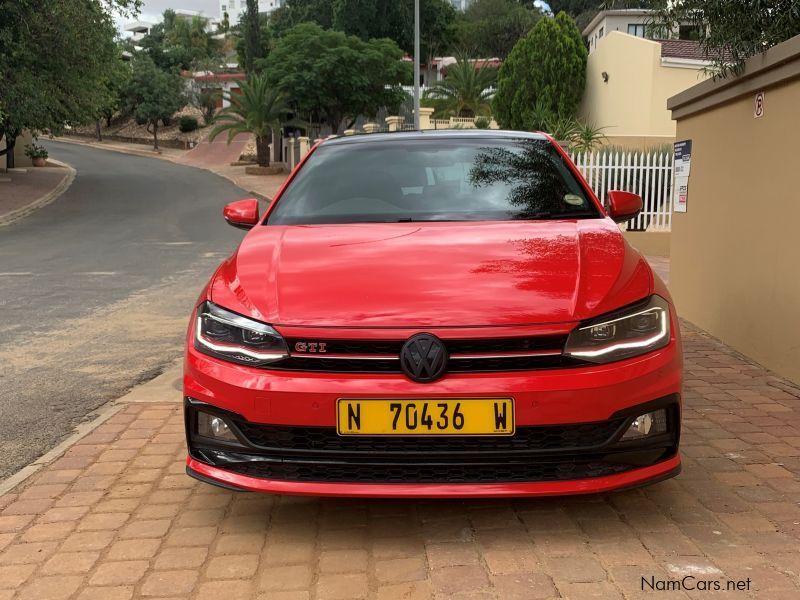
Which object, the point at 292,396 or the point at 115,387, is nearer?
the point at 292,396

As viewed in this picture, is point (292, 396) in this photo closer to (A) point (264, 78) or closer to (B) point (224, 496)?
(B) point (224, 496)

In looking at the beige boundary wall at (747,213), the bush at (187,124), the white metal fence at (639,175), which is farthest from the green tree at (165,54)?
the beige boundary wall at (747,213)

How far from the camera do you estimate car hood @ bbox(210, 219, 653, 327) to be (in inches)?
111

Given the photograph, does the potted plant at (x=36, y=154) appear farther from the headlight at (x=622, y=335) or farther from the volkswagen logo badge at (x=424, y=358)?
the headlight at (x=622, y=335)

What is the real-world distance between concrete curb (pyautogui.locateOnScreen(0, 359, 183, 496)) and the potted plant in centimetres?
3862

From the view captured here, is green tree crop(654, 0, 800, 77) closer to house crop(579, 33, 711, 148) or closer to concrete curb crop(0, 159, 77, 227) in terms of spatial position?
house crop(579, 33, 711, 148)

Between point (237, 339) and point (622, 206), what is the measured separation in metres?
2.25

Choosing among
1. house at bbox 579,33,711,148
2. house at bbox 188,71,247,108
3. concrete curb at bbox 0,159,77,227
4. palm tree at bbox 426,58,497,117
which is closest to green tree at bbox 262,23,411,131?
palm tree at bbox 426,58,497,117

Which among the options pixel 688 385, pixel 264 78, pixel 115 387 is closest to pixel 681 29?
pixel 688 385

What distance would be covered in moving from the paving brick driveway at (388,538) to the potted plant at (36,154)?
4066 centimetres

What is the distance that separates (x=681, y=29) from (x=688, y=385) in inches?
137

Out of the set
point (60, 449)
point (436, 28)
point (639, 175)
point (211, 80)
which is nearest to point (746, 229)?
point (60, 449)

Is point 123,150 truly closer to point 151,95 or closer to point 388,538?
point 151,95

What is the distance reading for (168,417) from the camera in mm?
4629
